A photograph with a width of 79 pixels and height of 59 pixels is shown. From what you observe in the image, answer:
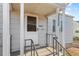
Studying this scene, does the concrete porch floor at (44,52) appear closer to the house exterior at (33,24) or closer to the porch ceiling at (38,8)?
the house exterior at (33,24)

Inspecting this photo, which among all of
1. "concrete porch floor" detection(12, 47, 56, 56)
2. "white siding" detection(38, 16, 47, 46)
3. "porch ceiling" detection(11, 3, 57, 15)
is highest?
"porch ceiling" detection(11, 3, 57, 15)

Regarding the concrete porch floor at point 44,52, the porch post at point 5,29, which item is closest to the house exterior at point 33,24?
the porch post at point 5,29

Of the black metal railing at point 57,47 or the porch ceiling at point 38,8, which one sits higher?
the porch ceiling at point 38,8

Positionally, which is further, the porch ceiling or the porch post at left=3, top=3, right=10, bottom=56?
the porch ceiling

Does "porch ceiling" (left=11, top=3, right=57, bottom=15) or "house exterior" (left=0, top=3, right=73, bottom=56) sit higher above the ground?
"porch ceiling" (left=11, top=3, right=57, bottom=15)

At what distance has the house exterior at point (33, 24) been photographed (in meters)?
2.66

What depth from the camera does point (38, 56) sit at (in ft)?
9.16

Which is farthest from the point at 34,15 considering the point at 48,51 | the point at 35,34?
the point at 48,51

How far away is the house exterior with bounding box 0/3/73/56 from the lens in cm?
266

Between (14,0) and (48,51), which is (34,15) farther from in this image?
(48,51)

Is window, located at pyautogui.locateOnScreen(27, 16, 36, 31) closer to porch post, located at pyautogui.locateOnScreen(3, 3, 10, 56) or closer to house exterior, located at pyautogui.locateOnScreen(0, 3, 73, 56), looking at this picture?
house exterior, located at pyautogui.locateOnScreen(0, 3, 73, 56)

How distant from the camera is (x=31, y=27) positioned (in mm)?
3270

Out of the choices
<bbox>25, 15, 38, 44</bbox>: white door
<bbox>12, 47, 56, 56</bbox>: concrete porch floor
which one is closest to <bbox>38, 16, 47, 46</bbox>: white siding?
<bbox>25, 15, 38, 44</bbox>: white door

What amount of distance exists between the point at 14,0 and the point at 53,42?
1.26 m
